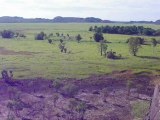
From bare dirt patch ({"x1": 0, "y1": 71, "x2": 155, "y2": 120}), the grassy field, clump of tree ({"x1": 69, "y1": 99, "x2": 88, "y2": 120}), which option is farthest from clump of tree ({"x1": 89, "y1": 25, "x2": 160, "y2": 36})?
clump of tree ({"x1": 69, "y1": 99, "x2": 88, "y2": 120})

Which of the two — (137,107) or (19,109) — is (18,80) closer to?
(19,109)

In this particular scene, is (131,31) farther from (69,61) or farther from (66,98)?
(66,98)

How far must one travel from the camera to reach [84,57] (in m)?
84.4

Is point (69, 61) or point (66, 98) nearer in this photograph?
point (66, 98)

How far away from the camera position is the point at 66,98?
5431 cm

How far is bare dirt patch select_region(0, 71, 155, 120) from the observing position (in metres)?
Answer: 47.6

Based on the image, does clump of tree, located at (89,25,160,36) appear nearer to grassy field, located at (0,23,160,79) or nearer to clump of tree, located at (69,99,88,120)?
grassy field, located at (0,23,160,79)

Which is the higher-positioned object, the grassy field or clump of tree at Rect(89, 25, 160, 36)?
clump of tree at Rect(89, 25, 160, 36)

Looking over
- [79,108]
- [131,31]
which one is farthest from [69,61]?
[131,31]

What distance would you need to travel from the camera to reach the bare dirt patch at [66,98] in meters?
47.6

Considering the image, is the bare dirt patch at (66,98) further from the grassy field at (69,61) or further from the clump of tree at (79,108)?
the grassy field at (69,61)

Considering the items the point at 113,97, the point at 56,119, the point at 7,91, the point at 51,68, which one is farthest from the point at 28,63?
the point at 56,119

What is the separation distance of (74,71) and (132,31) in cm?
8131

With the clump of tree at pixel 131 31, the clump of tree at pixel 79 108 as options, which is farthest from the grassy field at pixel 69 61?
the clump of tree at pixel 131 31
